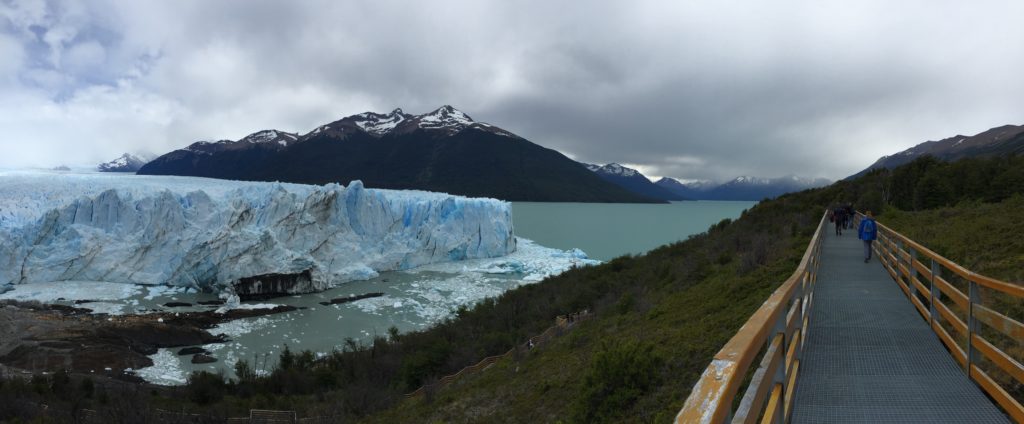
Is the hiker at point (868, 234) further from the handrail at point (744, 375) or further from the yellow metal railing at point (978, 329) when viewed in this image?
the handrail at point (744, 375)

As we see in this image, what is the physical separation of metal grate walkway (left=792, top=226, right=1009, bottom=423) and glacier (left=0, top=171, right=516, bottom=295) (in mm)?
30425

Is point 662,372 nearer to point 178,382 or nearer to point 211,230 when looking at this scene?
point 178,382

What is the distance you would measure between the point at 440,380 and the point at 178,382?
33.3ft

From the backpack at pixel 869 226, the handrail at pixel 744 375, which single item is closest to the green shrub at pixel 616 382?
the handrail at pixel 744 375

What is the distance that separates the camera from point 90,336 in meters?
20.4

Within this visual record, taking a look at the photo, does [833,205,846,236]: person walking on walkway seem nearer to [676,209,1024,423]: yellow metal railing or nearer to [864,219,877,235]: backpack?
[864,219,877,235]: backpack

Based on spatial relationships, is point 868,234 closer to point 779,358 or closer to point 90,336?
point 779,358

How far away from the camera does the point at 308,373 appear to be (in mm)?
17125

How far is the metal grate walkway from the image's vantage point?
3.32 m

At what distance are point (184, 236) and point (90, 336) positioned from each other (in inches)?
467

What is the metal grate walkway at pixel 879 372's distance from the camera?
3.32 meters

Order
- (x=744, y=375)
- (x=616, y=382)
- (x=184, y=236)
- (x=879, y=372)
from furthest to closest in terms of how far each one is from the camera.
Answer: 1. (x=184, y=236)
2. (x=616, y=382)
3. (x=879, y=372)
4. (x=744, y=375)

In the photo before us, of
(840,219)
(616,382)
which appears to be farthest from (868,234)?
(840,219)

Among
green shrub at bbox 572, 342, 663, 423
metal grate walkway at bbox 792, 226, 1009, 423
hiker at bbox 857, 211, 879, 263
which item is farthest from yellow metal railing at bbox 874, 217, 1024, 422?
hiker at bbox 857, 211, 879, 263
